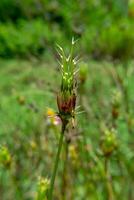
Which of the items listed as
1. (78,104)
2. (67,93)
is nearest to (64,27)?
(78,104)

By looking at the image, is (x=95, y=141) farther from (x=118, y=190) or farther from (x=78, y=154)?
(x=78, y=154)

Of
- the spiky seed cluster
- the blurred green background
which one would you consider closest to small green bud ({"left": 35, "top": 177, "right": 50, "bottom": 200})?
the blurred green background

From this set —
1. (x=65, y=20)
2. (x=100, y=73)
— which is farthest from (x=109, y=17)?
(x=100, y=73)

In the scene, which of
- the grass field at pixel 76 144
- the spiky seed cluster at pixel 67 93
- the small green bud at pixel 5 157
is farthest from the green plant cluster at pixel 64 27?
the spiky seed cluster at pixel 67 93

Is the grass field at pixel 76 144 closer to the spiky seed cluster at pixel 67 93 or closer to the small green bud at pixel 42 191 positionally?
the small green bud at pixel 42 191

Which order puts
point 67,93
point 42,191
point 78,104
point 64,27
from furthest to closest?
point 64,27 → point 78,104 → point 42,191 → point 67,93

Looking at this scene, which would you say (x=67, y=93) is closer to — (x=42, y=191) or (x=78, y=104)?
→ (x=42, y=191)

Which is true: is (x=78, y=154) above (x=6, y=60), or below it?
below
